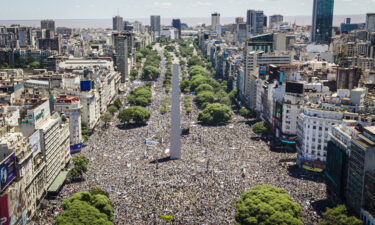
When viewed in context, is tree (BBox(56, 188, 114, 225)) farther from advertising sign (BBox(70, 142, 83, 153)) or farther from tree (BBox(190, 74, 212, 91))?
tree (BBox(190, 74, 212, 91))

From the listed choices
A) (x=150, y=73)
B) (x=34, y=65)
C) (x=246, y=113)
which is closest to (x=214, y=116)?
(x=246, y=113)

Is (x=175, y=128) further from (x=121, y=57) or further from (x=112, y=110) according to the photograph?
(x=121, y=57)

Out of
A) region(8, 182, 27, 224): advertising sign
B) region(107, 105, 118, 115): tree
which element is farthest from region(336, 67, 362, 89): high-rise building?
region(8, 182, 27, 224): advertising sign

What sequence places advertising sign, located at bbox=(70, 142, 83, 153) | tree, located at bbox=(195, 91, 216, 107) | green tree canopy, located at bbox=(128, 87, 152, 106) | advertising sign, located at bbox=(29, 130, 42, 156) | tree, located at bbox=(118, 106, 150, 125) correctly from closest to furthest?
1. advertising sign, located at bbox=(29, 130, 42, 156)
2. advertising sign, located at bbox=(70, 142, 83, 153)
3. tree, located at bbox=(118, 106, 150, 125)
4. green tree canopy, located at bbox=(128, 87, 152, 106)
5. tree, located at bbox=(195, 91, 216, 107)

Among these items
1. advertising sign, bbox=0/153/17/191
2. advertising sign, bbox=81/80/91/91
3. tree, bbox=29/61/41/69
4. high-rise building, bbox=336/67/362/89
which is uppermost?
high-rise building, bbox=336/67/362/89

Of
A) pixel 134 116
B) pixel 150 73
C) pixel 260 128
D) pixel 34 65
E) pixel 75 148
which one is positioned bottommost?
pixel 75 148

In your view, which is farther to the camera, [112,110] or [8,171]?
[112,110]
